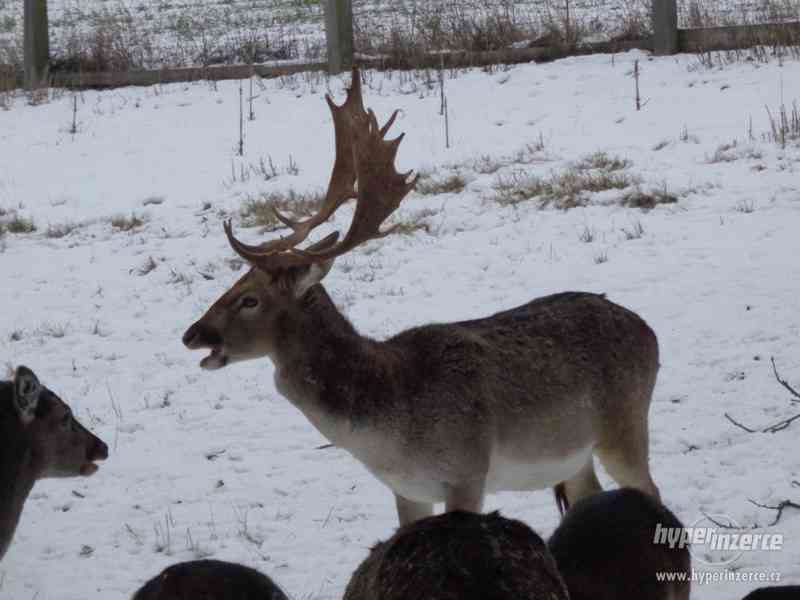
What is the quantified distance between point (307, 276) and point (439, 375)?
0.82 meters

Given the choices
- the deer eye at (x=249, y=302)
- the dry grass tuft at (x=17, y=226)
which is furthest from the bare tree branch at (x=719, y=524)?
the dry grass tuft at (x=17, y=226)

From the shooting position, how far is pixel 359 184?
691 centimetres

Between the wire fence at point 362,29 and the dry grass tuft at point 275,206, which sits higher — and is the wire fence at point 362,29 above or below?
above

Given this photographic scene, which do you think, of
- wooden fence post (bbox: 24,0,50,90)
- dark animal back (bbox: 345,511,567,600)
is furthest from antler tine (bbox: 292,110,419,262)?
wooden fence post (bbox: 24,0,50,90)

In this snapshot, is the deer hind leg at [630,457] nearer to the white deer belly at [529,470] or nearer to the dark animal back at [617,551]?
the white deer belly at [529,470]

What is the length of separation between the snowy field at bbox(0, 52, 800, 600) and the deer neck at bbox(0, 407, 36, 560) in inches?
22.5

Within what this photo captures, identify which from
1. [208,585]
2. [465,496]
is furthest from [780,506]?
[208,585]

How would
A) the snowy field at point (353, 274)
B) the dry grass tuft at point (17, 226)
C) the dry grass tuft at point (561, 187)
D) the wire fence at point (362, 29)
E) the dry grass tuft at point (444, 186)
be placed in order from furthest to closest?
the wire fence at point (362, 29) < the dry grass tuft at point (17, 226) < the dry grass tuft at point (444, 186) < the dry grass tuft at point (561, 187) < the snowy field at point (353, 274)

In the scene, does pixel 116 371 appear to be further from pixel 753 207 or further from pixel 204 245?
pixel 753 207

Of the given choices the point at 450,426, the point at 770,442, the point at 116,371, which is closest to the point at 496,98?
the point at 116,371

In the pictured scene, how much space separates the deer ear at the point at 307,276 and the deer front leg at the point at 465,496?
4.03 ft

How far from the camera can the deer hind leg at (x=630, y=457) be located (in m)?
6.73

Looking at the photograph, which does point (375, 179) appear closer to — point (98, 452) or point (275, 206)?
point (98, 452)

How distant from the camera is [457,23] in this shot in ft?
57.8
